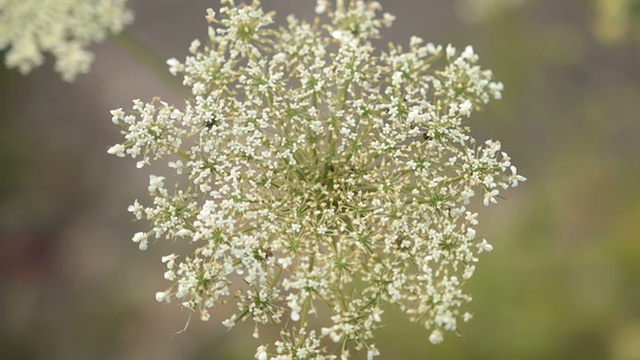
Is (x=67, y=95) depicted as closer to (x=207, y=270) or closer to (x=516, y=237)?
(x=516, y=237)

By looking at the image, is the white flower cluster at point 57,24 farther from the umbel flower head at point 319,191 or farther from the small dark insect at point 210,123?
the small dark insect at point 210,123

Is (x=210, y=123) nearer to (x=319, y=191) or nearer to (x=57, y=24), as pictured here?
(x=319, y=191)

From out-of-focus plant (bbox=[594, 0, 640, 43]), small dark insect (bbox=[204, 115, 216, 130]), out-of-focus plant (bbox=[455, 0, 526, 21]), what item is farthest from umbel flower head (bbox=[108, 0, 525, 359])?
out-of-focus plant (bbox=[455, 0, 526, 21])

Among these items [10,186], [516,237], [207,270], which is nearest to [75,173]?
[10,186]

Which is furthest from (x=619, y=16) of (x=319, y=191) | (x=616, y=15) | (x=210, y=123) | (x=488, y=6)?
(x=210, y=123)

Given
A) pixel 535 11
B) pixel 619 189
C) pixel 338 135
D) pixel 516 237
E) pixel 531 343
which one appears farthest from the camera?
pixel 535 11

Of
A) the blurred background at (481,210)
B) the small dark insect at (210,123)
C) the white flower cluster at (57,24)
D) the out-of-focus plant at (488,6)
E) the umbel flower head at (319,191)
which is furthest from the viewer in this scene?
the out-of-focus plant at (488,6)

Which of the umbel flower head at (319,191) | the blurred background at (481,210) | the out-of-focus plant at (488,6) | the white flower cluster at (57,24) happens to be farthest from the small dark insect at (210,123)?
the out-of-focus plant at (488,6)
